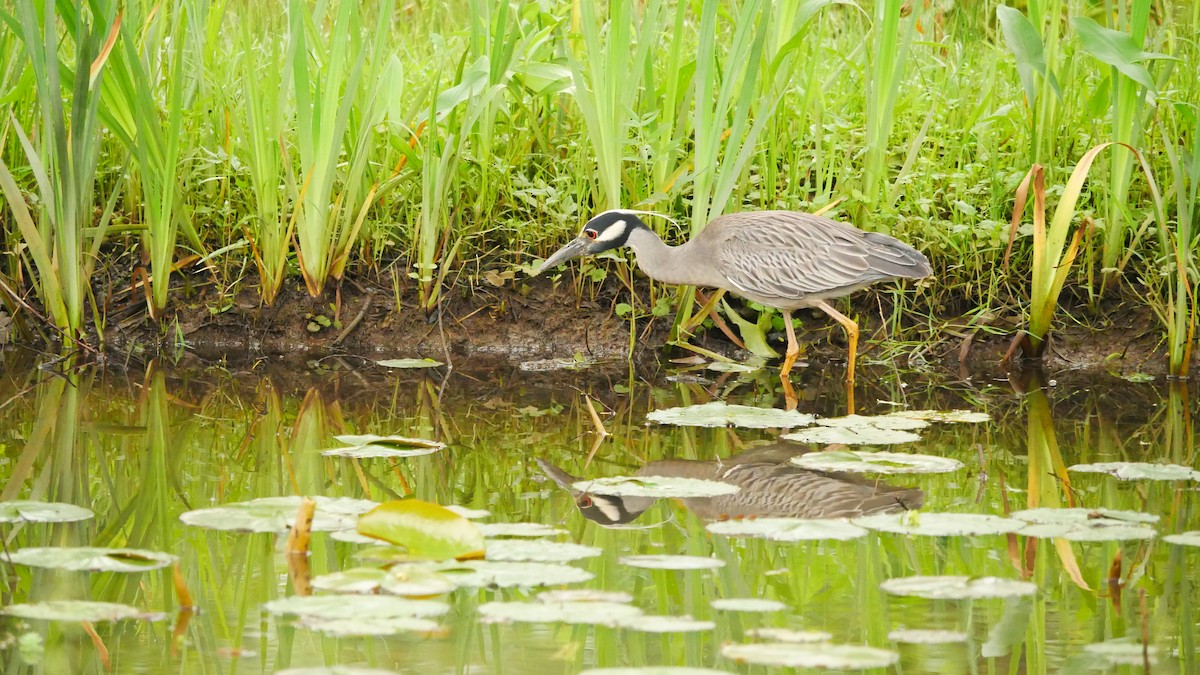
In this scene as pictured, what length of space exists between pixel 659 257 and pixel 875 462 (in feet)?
6.65

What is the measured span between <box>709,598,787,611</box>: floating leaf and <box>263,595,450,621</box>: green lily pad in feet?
1.98

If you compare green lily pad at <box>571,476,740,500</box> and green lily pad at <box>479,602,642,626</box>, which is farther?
green lily pad at <box>571,476,740,500</box>

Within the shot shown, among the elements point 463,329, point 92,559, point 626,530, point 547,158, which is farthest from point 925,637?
point 547,158

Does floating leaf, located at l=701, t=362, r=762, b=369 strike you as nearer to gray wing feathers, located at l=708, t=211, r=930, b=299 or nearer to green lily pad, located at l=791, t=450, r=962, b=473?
gray wing feathers, located at l=708, t=211, r=930, b=299

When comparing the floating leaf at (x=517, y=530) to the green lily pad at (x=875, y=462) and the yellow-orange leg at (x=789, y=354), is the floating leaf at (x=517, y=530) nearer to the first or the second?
the green lily pad at (x=875, y=462)

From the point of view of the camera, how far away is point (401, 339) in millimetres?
6406

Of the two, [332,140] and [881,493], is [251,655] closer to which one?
[881,493]

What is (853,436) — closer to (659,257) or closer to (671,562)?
(671,562)

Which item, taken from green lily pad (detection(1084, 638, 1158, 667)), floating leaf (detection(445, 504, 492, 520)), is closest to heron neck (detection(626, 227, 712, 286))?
floating leaf (detection(445, 504, 492, 520))

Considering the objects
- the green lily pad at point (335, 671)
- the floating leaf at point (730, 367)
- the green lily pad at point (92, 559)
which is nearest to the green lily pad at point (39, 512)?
the green lily pad at point (92, 559)

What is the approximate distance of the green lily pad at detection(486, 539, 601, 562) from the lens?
3277 mm

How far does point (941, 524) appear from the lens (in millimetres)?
3553

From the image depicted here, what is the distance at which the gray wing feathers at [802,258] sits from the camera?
5.73 meters

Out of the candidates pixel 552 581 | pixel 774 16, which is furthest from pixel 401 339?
pixel 552 581
